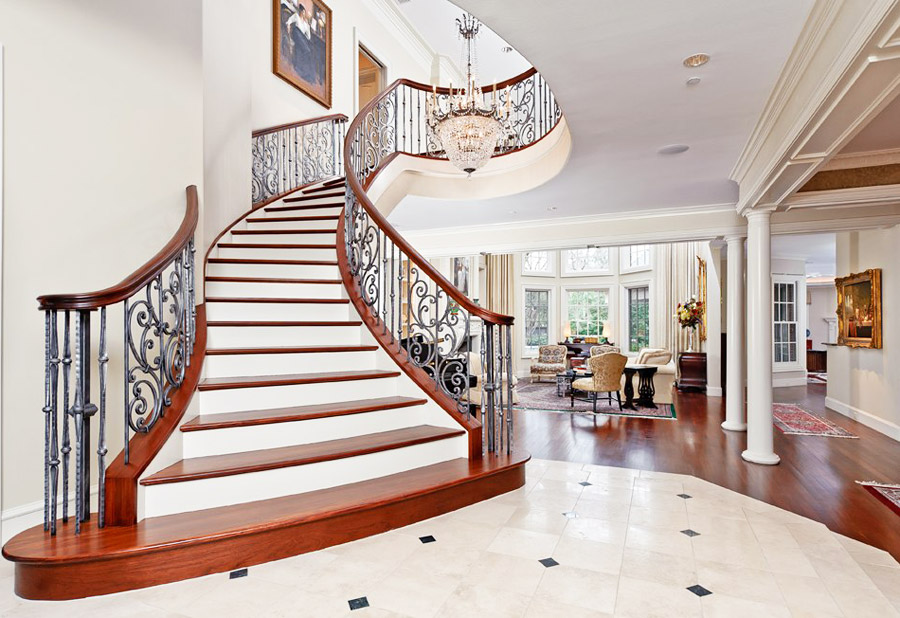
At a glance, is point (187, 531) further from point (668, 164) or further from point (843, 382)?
point (843, 382)

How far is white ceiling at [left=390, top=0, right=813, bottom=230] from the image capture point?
251 cm

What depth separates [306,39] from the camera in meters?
7.50

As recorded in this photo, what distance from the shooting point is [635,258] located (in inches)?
498

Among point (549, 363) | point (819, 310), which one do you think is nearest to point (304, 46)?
point (549, 363)

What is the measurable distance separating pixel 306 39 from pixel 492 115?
4.20m

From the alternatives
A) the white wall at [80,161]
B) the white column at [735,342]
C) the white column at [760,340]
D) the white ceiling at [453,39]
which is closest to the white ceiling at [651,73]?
the white column at [760,340]

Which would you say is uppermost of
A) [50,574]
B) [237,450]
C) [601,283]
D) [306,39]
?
[306,39]

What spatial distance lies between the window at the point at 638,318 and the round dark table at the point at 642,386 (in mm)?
4456

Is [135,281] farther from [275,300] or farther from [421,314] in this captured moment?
[421,314]

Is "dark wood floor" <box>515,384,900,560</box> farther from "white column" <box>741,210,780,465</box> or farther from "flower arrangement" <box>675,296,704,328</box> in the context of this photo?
"flower arrangement" <box>675,296,704,328</box>

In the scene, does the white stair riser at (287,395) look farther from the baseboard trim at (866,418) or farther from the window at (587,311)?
the window at (587,311)

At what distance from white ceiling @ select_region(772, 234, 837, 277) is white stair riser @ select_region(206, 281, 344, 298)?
778cm

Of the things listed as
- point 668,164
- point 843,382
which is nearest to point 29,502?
point 668,164

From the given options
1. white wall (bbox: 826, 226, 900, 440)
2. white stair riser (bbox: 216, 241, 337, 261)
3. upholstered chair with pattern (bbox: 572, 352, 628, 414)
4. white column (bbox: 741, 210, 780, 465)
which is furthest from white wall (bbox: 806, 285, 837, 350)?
white stair riser (bbox: 216, 241, 337, 261)
